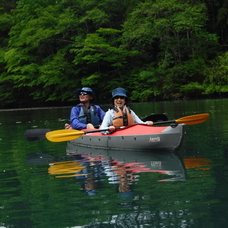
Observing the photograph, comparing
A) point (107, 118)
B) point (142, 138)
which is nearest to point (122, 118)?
point (107, 118)

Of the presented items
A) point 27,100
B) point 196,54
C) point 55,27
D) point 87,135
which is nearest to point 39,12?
point 55,27

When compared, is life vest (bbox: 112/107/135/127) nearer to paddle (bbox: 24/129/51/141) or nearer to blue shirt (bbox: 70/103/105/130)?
blue shirt (bbox: 70/103/105/130)

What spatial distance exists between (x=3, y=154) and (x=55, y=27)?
25.5 metres

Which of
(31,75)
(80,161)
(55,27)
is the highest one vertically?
(55,27)

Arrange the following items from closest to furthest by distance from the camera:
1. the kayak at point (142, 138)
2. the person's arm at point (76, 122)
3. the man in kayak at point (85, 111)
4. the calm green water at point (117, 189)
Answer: the calm green water at point (117, 189), the kayak at point (142, 138), the person's arm at point (76, 122), the man in kayak at point (85, 111)

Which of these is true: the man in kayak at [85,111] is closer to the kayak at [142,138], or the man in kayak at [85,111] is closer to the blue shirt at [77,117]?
the blue shirt at [77,117]

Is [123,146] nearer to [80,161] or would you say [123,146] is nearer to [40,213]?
[80,161]

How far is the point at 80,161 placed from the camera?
6707 millimetres

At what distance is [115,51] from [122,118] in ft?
73.2

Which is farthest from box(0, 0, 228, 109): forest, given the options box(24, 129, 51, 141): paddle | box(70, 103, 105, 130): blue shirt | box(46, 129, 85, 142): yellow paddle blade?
box(46, 129, 85, 142): yellow paddle blade

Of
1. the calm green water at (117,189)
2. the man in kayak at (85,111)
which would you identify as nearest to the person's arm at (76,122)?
the man in kayak at (85,111)

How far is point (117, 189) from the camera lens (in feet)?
14.5

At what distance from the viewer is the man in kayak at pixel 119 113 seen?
7727 mm

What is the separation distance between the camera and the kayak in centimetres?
670
